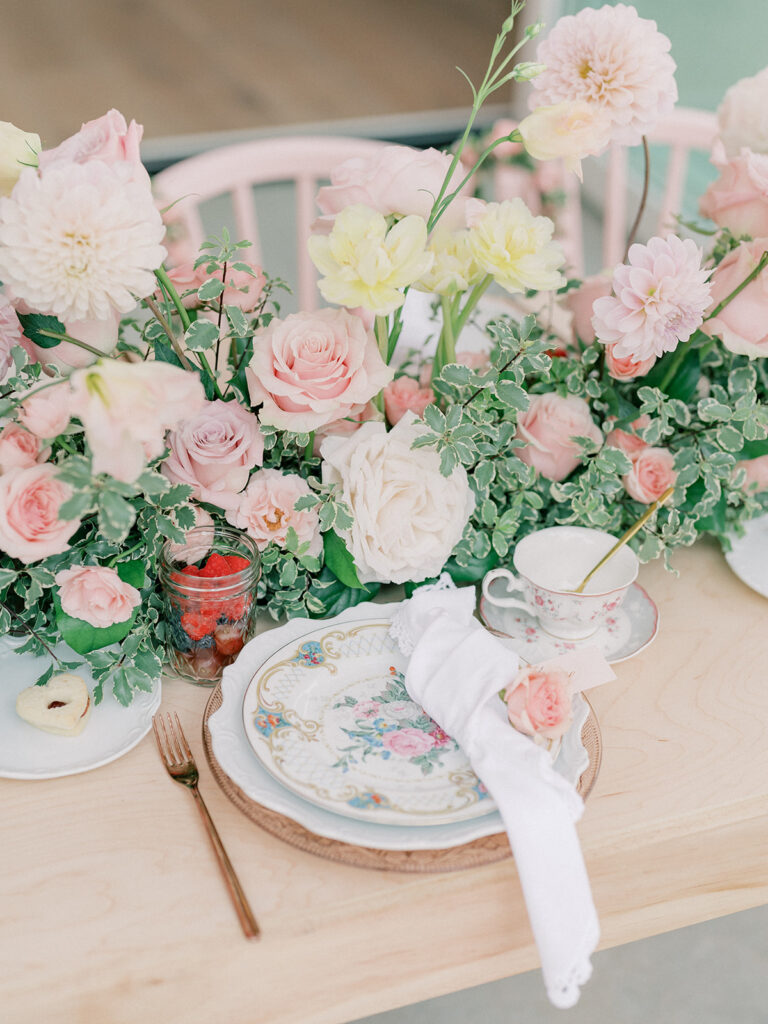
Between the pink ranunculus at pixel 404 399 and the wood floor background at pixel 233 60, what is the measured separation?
4114 millimetres

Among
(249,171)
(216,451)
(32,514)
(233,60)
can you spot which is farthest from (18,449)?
(233,60)

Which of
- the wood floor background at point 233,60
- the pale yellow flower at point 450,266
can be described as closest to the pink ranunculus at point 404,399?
the pale yellow flower at point 450,266

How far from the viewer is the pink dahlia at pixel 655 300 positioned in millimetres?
796

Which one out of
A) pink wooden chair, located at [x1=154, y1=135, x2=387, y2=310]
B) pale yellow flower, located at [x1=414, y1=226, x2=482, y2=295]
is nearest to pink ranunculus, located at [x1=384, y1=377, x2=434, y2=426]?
pale yellow flower, located at [x1=414, y1=226, x2=482, y2=295]

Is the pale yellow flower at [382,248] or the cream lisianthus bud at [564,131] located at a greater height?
the cream lisianthus bud at [564,131]

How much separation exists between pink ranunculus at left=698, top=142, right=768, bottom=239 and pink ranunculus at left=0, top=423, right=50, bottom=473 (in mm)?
705

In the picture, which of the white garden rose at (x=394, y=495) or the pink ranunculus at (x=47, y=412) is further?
the white garden rose at (x=394, y=495)

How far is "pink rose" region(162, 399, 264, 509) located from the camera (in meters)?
0.81

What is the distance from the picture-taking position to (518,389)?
0.86 meters

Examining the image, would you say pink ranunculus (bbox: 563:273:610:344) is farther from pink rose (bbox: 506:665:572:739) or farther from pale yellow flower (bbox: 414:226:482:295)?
pink rose (bbox: 506:665:572:739)

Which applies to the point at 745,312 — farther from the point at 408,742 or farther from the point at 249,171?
the point at 249,171

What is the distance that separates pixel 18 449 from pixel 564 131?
0.51 meters

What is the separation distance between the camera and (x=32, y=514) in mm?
700

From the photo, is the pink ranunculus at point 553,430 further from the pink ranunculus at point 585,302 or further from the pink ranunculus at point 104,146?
the pink ranunculus at point 104,146
